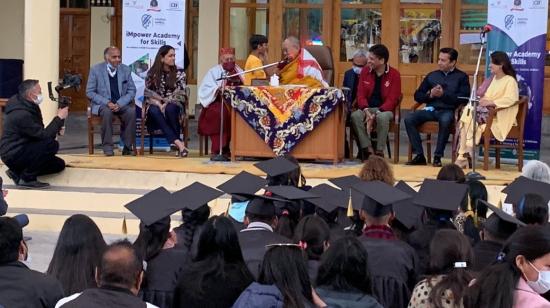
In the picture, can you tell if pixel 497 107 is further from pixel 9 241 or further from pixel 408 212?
pixel 9 241

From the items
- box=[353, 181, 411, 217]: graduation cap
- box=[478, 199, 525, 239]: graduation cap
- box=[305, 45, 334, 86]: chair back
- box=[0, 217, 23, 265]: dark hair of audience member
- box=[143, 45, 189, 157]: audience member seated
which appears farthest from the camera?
box=[305, 45, 334, 86]: chair back

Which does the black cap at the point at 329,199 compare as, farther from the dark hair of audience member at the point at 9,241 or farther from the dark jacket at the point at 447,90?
the dark jacket at the point at 447,90

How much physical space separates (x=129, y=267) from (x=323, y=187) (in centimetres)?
309

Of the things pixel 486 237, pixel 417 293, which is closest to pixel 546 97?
pixel 486 237

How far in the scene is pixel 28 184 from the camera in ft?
36.3

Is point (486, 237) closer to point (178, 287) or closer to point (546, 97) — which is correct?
point (178, 287)

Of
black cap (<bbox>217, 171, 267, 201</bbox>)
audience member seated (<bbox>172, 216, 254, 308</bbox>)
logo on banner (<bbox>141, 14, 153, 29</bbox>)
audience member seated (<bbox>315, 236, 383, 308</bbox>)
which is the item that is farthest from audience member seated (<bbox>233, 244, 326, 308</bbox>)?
logo on banner (<bbox>141, 14, 153, 29</bbox>)

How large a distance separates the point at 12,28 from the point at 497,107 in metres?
9.29

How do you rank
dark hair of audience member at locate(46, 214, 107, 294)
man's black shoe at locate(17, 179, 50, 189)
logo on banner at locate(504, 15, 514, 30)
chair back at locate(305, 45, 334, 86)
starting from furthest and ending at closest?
chair back at locate(305, 45, 334, 86) → logo on banner at locate(504, 15, 514, 30) → man's black shoe at locate(17, 179, 50, 189) → dark hair of audience member at locate(46, 214, 107, 294)

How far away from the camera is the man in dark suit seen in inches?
213

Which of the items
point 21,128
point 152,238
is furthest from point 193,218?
point 21,128

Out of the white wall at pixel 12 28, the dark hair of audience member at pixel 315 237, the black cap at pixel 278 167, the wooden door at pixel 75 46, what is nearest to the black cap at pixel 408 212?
the black cap at pixel 278 167

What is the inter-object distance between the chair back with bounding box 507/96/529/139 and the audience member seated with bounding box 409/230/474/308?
7006 mm

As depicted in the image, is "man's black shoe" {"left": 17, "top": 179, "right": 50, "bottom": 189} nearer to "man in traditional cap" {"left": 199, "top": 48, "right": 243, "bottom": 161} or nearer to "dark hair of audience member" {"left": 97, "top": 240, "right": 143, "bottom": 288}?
"man in traditional cap" {"left": 199, "top": 48, "right": 243, "bottom": 161}
